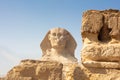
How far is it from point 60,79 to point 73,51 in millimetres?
20772

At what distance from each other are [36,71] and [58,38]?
18.1 m

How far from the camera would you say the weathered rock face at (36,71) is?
1891 cm

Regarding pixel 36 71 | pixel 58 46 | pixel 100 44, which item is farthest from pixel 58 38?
pixel 100 44

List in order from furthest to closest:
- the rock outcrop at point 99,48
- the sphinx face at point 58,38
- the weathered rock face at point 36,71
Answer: the sphinx face at point 58,38
the weathered rock face at point 36,71
the rock outcrop at point 99,48

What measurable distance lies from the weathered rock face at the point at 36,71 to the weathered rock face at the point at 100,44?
36.2 ft

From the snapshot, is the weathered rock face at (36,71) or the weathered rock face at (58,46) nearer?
the weathered rock face at (36,71)

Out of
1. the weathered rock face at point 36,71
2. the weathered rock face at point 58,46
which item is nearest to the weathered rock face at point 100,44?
the weathered rock face at point 36,71

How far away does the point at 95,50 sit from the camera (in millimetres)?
7508

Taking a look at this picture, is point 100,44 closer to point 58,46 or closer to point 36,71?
point 36,71

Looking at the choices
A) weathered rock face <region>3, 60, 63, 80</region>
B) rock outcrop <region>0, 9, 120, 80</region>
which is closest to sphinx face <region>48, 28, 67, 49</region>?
weathered rock face <region>3, 60, 63, 80</region>

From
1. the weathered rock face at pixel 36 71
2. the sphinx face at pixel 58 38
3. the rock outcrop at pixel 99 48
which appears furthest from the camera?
the sphinx face at pixel 58 38

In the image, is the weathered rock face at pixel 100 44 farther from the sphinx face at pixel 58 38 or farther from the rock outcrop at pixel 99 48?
the sphinx face at pixel 58 38

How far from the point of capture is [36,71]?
64.2 feet

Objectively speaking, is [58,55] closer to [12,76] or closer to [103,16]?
[12,76]
